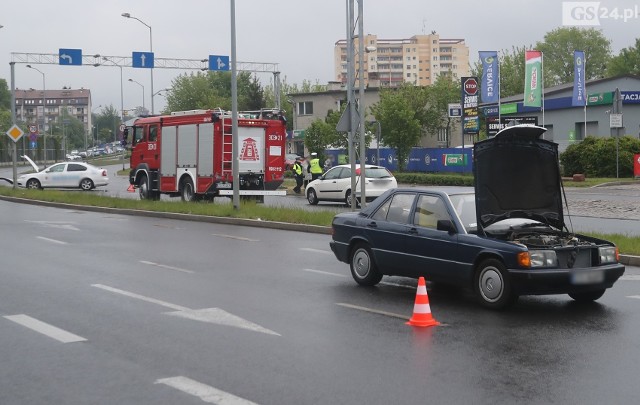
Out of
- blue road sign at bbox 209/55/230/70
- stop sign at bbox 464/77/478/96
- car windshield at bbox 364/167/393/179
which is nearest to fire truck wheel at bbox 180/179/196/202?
car windshield at bbox 364/167/393/179

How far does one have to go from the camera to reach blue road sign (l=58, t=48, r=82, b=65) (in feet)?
159

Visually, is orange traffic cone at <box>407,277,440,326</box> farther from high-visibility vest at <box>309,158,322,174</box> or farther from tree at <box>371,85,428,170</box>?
tree at <box>371,85,428,170</box>

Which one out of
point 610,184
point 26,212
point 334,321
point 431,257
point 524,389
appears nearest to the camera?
point 524,389

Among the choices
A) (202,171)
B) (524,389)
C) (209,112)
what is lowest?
(524,389)

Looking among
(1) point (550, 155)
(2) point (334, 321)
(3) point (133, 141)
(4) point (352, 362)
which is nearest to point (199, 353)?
(4) point (352, 362)

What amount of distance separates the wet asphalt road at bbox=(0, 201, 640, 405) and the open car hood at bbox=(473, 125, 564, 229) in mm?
1174

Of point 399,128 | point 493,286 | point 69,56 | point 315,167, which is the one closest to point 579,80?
point 399,128

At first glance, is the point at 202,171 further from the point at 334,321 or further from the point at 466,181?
the point at 334,321

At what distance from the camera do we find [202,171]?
94.1 ft

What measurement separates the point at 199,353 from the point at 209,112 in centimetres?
2114

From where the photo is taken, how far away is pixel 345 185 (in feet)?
97.1

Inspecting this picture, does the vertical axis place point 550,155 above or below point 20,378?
above

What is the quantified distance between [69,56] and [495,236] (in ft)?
140

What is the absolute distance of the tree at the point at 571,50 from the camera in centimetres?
11519
